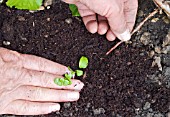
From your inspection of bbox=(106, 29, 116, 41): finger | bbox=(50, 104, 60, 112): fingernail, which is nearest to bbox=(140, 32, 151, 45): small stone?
bbox=(106, 29, 116, 41): finger

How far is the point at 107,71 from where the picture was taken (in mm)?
1992

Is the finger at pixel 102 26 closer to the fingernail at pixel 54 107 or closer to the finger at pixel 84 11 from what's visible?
the finger at pixel 84 11

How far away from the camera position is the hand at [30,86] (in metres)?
1.95

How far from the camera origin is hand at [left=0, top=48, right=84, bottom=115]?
195 centimetres

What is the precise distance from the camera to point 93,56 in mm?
2014

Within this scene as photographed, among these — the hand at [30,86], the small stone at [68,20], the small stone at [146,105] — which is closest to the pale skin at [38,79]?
the hand at [30,86]

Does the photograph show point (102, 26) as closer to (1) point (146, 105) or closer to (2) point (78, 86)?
(2) point (78, 86)

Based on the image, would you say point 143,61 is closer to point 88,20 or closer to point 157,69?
point 157,69

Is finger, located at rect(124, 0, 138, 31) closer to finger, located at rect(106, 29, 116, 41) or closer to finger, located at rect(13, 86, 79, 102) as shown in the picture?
finger, located at rect(106, 29, 116, 41)

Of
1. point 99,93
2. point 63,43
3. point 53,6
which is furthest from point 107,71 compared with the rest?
point 53,6

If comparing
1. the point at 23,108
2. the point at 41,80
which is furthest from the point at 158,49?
the point at 23,108

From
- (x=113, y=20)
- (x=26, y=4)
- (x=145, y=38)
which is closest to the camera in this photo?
(x=113, y=20)

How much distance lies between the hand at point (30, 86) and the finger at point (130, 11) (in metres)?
0.34

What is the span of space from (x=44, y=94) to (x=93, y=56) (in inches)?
10.7
